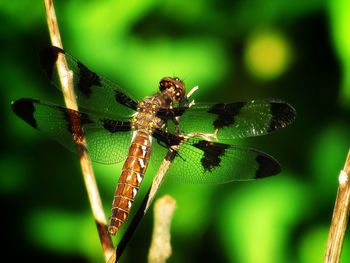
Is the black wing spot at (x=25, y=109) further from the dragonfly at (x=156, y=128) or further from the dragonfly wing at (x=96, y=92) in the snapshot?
the dragonfly wing at (x=96, y=92)

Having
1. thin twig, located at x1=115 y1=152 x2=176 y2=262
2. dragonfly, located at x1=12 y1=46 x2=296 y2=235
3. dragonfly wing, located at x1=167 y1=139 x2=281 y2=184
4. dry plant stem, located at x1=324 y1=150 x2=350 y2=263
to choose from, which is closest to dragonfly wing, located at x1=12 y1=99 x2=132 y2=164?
dragonfly, located at x1=12 y1=46 x2=296 y2=235

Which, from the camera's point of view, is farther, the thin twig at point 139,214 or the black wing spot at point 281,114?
the black wing spot at point 281,114

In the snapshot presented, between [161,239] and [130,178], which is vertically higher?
[130,178]

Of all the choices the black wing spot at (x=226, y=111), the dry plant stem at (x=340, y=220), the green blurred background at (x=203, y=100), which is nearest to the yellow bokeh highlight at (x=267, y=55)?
the green blurred background at (x=203, y=100)

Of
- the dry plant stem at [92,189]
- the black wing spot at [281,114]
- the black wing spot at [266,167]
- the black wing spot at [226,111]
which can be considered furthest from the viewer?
the black wing spot at [226,111]

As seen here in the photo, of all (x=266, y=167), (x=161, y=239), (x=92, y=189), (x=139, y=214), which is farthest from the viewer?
(x=266, y=167)

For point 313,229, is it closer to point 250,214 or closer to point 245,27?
point 250,214

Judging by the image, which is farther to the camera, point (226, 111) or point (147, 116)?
point (147, 116)

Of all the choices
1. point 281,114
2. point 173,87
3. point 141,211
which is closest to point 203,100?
point 173,87

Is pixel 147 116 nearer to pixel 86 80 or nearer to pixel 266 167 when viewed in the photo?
pixel 86 80
